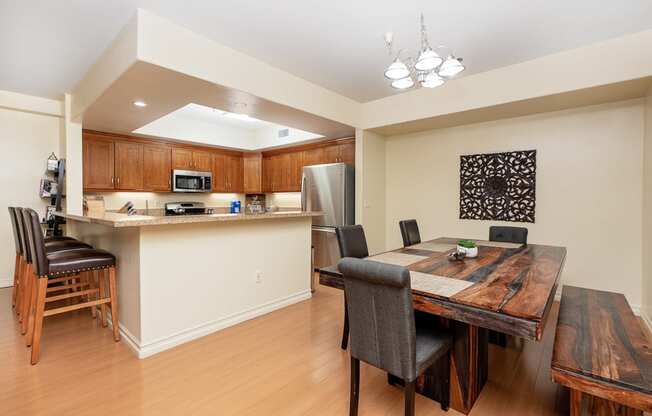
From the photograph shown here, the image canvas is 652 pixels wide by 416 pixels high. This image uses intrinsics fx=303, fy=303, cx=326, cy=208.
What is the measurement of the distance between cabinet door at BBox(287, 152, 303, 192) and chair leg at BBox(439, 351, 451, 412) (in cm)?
441

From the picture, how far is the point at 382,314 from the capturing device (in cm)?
141

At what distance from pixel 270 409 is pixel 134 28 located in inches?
111

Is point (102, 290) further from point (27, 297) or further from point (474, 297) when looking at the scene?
point (474, 297)

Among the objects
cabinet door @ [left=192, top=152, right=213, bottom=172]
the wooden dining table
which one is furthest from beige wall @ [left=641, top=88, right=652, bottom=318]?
cabinet door @ [left=192, top=152, right=213, bottom=172]

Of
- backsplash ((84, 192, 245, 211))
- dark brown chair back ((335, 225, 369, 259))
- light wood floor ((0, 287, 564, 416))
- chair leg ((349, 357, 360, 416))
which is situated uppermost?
backsplash ((84, 192, 245, 211))

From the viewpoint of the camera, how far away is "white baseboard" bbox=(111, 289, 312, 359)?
2295mm

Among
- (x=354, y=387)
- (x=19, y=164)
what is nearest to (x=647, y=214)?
(x=354, y=387)

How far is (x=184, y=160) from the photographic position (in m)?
5.61

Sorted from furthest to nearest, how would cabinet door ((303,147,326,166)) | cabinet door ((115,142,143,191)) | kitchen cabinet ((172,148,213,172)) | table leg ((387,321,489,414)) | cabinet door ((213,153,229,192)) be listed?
cabinet door ((213,153,229,192))
kitchen cabinet ((172,148,213,172))
cabinet door ((303,147,326,166))
cabinet door ((115,142,143,191))
table leg ((387,321,489,414))

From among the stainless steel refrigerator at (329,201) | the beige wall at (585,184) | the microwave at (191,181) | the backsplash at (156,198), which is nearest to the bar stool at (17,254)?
the backsplash at (156,198)

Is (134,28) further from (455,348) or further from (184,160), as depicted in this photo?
(184,160)

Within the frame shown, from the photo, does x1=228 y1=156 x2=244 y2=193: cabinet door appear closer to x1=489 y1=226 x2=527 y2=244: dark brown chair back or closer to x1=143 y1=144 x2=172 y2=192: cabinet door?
x1=143 y1=144 x2=172 y2=192: cabinet door

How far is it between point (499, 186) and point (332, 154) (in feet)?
8.48

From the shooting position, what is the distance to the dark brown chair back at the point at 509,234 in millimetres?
3115
